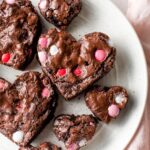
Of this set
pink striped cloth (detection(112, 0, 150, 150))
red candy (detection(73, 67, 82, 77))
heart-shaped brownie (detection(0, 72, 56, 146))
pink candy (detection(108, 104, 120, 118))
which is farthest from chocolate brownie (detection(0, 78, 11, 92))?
pink striped cloth (detection(112, 0, 150, 150))

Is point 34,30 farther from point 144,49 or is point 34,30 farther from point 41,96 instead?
point 144,49

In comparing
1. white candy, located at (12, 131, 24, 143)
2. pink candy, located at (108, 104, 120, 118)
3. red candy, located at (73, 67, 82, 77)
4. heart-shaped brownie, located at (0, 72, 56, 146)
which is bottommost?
white candy, located at (12, 131, 24, 143)

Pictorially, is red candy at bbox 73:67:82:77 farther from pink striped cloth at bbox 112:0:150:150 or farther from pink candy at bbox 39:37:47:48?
pink striped cloth at bbox 112:0:150:150

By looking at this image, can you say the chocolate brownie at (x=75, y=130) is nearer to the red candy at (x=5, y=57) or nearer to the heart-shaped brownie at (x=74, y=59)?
the heart-shaped brownie at (x=74, y=59)

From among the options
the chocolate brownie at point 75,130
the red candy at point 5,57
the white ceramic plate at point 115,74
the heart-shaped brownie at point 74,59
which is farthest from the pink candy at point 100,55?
the red candy at point 5,57

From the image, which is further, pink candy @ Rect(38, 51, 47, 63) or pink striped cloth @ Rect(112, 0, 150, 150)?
pink striped cloth @ Rect(112, 0, 150, 150)

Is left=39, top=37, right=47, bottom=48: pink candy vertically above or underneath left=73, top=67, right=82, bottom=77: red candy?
above
